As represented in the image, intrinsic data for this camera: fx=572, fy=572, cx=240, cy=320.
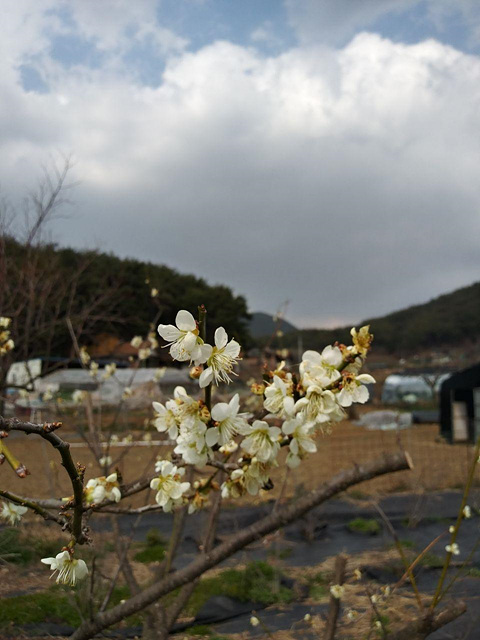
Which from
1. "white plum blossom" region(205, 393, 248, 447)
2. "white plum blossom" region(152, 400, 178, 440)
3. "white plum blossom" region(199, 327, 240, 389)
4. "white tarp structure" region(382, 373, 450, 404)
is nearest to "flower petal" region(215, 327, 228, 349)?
"white plum blossom" region(199, 327, 240, 389)

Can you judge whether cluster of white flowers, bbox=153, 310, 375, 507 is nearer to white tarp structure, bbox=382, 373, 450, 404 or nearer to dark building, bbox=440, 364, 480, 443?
dark building, bbox=440, 364, 480, 443

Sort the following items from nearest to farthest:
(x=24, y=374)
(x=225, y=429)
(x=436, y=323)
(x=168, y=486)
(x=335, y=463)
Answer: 1. (x=225, y=429)
2. (x=168, y=486)
3. (x=24, y=374)
4. (x=335, y=463)
5. (x=436, y=323)

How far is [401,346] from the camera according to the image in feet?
92.2

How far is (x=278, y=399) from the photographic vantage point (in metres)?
0.99

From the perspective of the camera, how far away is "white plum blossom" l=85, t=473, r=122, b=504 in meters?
1.19

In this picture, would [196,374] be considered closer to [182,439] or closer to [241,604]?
[182,439]

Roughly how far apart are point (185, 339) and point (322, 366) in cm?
29

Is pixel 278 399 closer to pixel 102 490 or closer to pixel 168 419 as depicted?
pixel 168 419

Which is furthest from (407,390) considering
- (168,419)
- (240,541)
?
(168,419)

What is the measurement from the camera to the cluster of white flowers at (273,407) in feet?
2.97

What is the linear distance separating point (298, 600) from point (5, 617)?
196cm

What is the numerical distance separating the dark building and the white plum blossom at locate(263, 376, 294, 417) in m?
12.1

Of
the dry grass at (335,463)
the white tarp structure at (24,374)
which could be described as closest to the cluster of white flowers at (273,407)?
the white tarp structure at (24,374)

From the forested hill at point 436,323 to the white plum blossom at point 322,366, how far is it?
2629 centimetres
